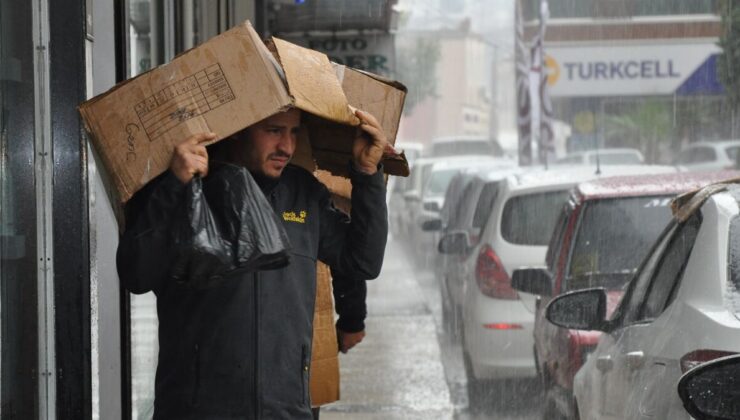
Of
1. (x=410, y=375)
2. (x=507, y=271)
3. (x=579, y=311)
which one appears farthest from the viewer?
(x=410, y=375)

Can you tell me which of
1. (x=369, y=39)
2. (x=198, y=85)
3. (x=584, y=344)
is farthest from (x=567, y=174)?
(x=198, y=85)

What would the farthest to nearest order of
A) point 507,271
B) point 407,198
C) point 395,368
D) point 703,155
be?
point 703,155 → point 407,198 → point 395,368 → point 507,271

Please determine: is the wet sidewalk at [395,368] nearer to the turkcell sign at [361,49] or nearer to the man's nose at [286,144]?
the turkcell sign at [361,49]

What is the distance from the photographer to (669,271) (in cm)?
519

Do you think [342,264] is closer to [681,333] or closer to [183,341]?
[183,341]

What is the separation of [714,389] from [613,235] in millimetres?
5831

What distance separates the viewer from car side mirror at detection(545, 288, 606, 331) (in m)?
5.53

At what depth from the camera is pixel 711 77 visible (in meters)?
40.8

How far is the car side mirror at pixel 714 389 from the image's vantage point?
3232 mm

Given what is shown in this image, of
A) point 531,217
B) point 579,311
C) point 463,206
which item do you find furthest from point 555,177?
point 579,311

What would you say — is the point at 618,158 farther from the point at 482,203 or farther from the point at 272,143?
the point at 272,143

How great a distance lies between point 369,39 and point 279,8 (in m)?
3.59

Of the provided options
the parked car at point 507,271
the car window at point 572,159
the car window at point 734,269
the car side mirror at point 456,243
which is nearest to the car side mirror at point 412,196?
the car window at point 572,159

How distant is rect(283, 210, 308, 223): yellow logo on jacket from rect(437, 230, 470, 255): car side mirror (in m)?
8.44
